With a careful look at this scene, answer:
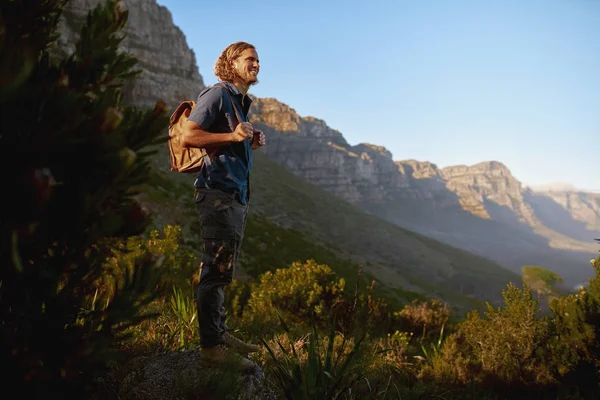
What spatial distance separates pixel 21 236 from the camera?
3.52ft

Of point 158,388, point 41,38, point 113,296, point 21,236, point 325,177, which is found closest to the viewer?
point 21,236

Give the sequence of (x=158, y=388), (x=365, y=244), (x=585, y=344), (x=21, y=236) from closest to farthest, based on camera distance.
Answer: (x=21, y=236), (x=158, y=388), (x=585, y=344), (x=365, y=244)

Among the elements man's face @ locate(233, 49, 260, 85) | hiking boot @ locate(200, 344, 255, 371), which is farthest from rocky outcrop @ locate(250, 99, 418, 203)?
hiking boot @ locate(200, 344, 255, 371)

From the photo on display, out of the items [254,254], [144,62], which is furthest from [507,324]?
[144,62]

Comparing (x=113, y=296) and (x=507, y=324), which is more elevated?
(x=113, y=296)

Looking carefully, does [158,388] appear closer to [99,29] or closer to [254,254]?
[99,29]

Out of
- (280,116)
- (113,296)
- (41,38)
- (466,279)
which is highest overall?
(280,116)

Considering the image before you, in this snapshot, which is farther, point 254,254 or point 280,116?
point 280,116

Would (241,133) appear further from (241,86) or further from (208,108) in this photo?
(241,86)

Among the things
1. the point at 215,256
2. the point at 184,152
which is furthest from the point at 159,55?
the point at 215,256

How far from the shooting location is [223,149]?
273cm

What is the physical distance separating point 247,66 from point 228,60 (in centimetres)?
20

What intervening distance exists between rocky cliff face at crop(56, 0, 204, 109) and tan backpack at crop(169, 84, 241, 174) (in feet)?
225

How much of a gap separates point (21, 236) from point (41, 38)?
0.93 meters
